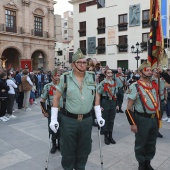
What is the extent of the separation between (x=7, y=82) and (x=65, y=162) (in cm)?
602

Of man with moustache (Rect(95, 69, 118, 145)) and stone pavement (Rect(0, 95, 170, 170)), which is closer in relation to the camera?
stone pavement (Rect(0, 95, 170, 170))

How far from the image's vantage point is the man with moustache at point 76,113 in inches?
122

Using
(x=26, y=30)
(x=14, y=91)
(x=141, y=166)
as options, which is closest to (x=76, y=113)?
(x=141, y=166)

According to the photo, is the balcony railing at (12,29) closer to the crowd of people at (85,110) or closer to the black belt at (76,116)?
the crowd of people at (85,110)

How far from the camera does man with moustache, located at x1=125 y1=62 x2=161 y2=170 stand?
361cm

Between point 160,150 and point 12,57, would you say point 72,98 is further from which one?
point 12,57

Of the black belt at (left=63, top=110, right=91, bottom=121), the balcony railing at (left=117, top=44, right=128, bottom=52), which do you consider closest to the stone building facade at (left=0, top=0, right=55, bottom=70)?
the balcony railing at (left=117, top=44, right=128, bottom=52)

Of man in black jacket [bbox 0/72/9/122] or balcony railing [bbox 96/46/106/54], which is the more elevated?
balcony railing [bbox 96/46/106/54]

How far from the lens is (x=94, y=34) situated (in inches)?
1248

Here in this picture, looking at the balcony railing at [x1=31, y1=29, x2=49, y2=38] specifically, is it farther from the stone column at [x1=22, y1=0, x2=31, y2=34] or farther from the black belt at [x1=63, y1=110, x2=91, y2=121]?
the black belt at [x1=63, y1=110, x2=91, y2=121]

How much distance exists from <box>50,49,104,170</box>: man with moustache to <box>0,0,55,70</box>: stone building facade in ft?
69.7

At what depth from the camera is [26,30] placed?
27.0m

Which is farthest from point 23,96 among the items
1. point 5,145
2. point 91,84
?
point 91,84

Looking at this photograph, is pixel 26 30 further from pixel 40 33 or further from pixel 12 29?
pixel 40 33
